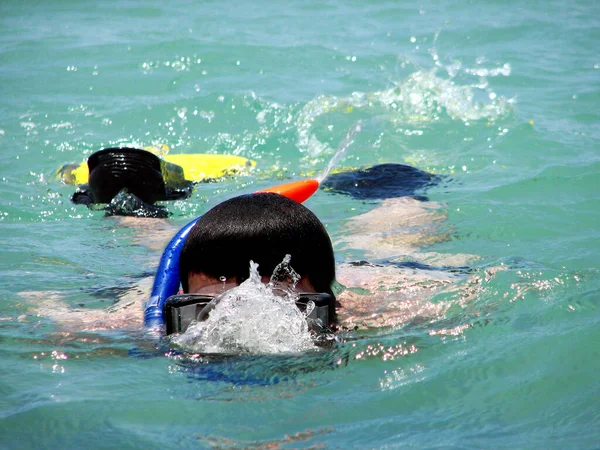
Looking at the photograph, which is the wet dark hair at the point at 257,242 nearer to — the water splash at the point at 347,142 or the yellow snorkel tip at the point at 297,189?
the yellow snorkel tip at the point at 297,189

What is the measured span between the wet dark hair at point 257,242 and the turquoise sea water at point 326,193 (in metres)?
0.32

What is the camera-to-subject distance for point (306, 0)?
12.7 m

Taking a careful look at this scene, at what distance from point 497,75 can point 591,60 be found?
1285mm

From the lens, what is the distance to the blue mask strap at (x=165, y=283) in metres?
3.21

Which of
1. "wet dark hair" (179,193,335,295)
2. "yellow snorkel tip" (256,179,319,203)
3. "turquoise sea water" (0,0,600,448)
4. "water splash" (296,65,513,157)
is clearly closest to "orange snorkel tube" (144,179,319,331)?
"turquoise sea water" (0,0,600,448)

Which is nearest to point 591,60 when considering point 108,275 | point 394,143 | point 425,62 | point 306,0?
point 425,62

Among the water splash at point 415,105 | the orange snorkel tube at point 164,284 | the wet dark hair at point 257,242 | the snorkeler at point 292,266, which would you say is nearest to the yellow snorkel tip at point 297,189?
the snorkeler at point 292,266

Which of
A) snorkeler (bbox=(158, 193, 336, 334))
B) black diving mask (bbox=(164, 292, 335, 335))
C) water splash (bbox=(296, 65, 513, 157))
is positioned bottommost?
water splash (bbox=(296, 65, 513, 157))

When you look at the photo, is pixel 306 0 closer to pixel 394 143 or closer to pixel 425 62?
pixel 425 62

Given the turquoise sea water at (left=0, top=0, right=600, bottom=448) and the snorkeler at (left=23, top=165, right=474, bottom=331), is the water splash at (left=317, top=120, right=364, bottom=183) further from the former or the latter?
the snorkeler at (left=23, top=165, right=474, bottom=331)

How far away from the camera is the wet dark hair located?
278 cm

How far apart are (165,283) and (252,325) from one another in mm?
631

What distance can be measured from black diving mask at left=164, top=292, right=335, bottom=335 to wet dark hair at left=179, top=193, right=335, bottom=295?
0.47 feet

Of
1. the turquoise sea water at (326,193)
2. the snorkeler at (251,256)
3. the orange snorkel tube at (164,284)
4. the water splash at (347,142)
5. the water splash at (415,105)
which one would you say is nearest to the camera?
the turquoise sea water at (326,193)
